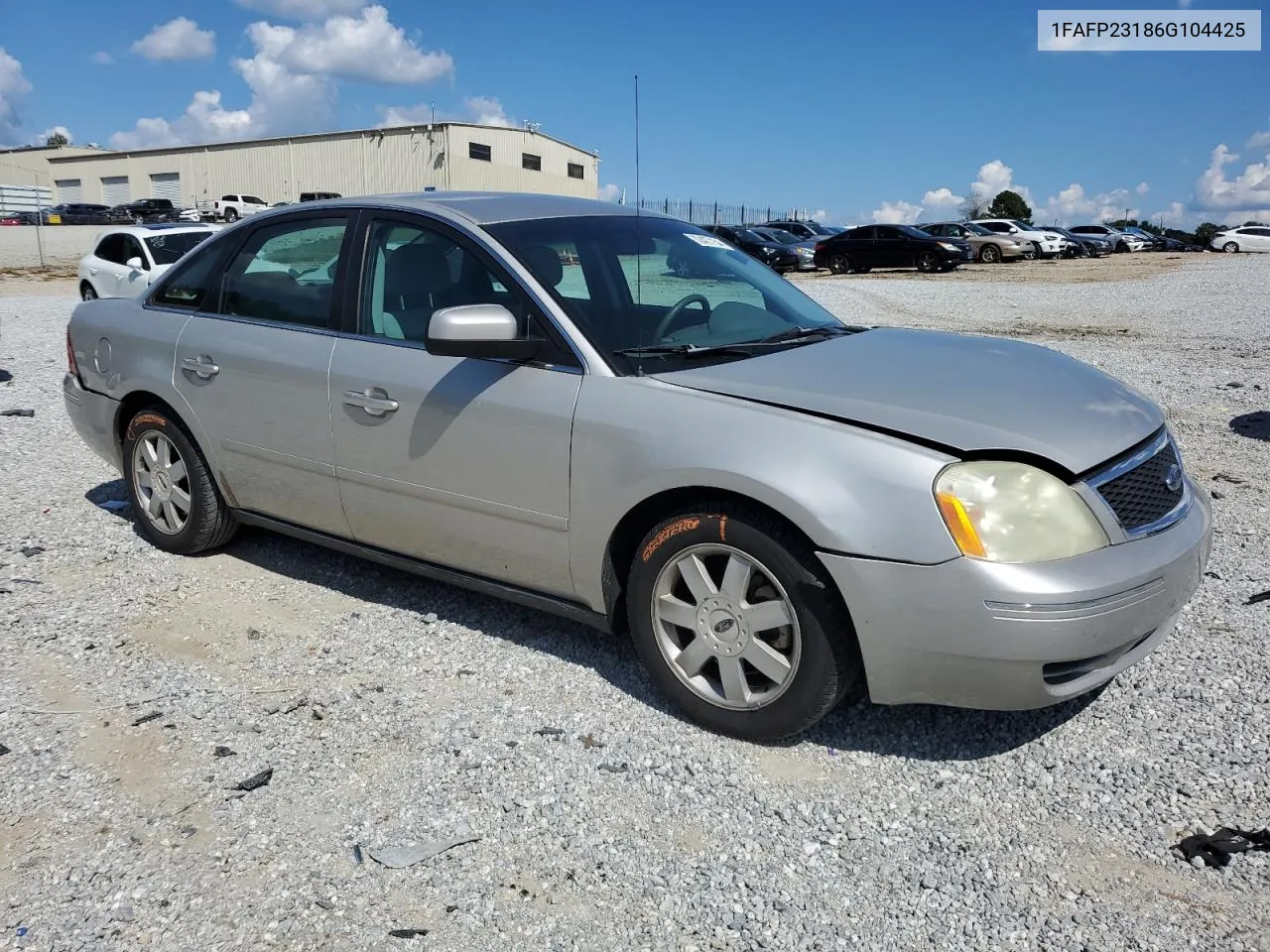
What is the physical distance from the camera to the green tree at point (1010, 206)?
84.4 metres

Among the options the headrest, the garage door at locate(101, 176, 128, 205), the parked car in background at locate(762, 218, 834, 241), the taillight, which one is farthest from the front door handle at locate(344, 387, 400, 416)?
the garage door at locate(101, 176, 128, 205)

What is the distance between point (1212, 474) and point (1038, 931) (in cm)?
488

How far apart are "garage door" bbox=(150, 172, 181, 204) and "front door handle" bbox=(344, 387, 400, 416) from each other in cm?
7320

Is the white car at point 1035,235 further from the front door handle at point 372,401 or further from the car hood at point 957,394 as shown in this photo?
the front door handle at point 372,401

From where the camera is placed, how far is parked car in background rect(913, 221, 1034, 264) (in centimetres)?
3653

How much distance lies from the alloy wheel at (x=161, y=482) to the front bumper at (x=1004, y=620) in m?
3.36

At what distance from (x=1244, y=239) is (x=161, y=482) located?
172 ft

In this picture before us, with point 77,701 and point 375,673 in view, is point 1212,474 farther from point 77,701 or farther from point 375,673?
point 77,701

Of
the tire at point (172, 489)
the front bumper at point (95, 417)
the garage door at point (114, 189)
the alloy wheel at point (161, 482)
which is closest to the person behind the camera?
the tire at point (172, 489)

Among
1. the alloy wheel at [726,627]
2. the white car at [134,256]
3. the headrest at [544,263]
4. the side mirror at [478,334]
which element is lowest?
the alloy wheel at [726,627]

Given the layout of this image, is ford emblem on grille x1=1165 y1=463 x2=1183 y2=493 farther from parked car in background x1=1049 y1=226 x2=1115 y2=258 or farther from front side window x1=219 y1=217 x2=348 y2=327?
parked car in background x1=1049 y1=226 x2=1115 y2=258

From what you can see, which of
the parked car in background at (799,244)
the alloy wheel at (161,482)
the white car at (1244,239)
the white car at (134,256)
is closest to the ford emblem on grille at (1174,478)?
the alloy wheel at (161,482)

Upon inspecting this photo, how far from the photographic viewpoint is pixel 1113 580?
9.42 feet

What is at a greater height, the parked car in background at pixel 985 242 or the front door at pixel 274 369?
the parked car in background at pixel 985 242
